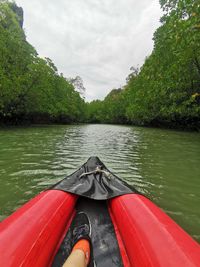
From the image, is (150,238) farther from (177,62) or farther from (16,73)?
(16,73)

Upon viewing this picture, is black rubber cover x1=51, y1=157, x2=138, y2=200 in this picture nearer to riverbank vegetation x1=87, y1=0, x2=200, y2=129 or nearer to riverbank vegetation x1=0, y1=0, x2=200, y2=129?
riverbank vegetation x1=87, y1=0, x2=200, y2=129

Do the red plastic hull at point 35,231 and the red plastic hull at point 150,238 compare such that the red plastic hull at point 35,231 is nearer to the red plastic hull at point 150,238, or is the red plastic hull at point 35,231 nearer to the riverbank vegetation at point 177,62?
the red plastic hull at point 150,238

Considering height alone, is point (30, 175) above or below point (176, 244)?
below

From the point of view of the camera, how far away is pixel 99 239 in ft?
6.69

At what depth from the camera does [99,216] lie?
2436mm

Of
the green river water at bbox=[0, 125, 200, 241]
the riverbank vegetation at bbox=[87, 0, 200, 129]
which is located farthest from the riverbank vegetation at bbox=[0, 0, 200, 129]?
the green river water at bbox=[0, 125, 200, 241]

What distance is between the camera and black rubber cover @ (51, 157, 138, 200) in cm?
259

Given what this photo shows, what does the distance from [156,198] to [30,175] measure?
284cm

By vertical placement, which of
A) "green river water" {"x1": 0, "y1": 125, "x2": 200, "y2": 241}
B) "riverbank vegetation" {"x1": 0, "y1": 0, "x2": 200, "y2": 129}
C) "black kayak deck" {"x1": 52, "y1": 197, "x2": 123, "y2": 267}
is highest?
"riverbank vegetation" {"x1": 0, "y1": 0, "x2": 200, "y2": 129}

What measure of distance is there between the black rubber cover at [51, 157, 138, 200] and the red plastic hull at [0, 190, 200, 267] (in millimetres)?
275

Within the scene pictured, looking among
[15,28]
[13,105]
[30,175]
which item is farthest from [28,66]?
[30,175]

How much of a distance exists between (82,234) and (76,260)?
565mm

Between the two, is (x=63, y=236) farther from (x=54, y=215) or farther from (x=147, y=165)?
(x=147, y=165)

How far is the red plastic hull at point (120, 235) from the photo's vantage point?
4.40 ft
